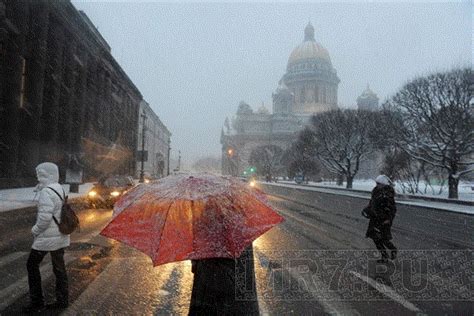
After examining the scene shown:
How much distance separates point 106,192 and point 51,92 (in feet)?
53.8

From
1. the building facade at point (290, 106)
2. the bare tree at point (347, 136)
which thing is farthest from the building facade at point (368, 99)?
the bare tree at point (347, 136)

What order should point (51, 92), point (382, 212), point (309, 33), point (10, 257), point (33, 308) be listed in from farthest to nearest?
point (309, 33)
point (51, 92)
point (10, 257)
point (382, 212)
point (33, 308)

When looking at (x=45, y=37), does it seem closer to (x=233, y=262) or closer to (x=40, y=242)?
(x=40, y=242)

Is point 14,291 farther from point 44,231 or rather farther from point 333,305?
point 333,305

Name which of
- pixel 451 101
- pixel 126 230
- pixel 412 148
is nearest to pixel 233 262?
pixel 126 230

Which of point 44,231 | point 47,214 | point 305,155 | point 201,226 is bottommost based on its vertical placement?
point 44,231

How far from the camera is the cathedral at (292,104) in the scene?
11150 centimetres

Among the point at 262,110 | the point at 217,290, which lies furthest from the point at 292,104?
the point at 217,290

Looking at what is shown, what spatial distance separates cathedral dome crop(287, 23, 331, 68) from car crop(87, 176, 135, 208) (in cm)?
10439

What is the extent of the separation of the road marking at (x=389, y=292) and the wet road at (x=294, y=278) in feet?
0.05

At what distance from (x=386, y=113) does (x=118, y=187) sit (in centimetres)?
2391

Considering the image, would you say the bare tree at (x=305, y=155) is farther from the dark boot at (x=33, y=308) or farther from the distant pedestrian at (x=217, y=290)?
the distant pedestrian at (x=217, y=290)

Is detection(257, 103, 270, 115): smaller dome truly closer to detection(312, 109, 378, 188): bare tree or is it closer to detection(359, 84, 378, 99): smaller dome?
detection(359, 84, 378, 99): smaller dome

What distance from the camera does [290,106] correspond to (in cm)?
11781
